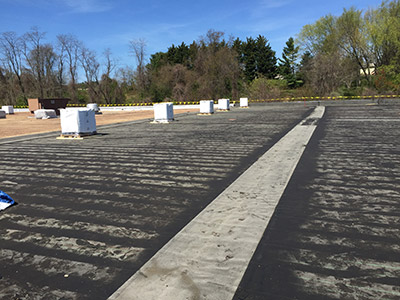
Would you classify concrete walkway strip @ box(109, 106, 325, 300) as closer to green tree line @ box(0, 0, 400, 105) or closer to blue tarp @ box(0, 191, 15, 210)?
blue tarp @ box(0, 191, 15, 210)

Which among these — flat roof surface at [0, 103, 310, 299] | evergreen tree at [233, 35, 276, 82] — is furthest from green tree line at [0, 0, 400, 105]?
flat roof surface at [0, 103, 310, 299]

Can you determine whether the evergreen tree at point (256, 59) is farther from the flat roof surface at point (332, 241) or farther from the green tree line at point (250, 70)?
the flat roof surface at point (332, 241)

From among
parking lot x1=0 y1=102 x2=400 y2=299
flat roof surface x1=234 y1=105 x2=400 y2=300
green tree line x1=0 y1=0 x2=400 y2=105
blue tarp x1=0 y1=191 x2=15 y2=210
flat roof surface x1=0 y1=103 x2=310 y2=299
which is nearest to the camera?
flat roof surface x1=234 y1=105 x2=400 y2=300

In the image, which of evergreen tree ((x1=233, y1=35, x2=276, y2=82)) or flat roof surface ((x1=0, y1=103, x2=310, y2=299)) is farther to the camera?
evergreen tree ((x1=233, y1=35, x2=276, y2=82))

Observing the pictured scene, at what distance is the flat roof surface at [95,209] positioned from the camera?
8.32 feet

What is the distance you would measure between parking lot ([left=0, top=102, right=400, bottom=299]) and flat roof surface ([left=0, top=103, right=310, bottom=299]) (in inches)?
0.6

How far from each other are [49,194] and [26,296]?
280 cm

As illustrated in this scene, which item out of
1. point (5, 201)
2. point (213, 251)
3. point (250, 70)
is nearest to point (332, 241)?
point (213, 251)

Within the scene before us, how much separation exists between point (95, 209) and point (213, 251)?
2036 millimetres

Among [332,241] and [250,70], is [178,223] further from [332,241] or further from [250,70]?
[250,70]

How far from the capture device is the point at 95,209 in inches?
160

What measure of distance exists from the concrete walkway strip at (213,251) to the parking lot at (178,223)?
0.38ft

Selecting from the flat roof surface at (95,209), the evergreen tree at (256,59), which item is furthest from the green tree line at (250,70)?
the flat roof surface at (95,209)

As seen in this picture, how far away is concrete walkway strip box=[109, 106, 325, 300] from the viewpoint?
7.55 ft
